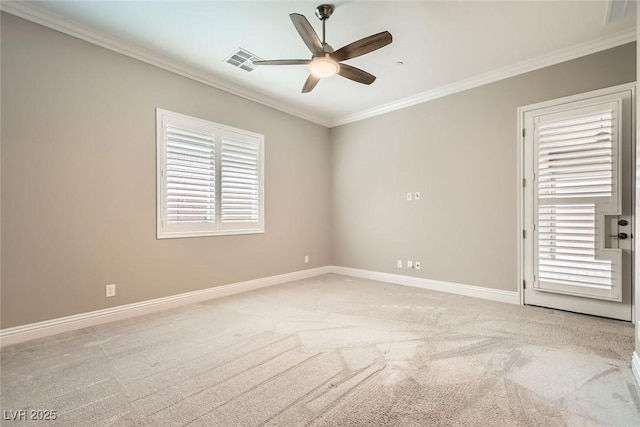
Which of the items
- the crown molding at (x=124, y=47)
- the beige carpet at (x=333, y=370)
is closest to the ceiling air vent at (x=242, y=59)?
the crown molding at (x=124, y=47)

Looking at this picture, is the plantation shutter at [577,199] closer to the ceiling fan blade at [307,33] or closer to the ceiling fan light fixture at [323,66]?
the ceiling fan light fixture at [323,66]

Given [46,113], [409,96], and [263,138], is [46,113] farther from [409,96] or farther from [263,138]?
[409,96]

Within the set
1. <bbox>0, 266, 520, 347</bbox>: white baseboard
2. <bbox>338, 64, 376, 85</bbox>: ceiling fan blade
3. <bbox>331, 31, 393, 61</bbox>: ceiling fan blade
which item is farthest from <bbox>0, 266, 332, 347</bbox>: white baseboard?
<bbox>331, 31, 393, 61</bbox>: ceiling fan blade

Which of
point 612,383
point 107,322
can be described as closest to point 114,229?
point 107,322

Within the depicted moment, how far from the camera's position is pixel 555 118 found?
3.47m

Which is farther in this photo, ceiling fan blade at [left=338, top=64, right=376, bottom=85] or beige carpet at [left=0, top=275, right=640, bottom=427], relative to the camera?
ceiling fan blade at [left=338, top=64, right=376, bottom=85]

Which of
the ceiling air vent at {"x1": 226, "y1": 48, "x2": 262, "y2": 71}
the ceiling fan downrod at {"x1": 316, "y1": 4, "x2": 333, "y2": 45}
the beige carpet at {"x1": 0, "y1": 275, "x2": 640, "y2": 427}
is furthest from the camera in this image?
the ceiling air vent at {"x1": 226, "y1": 48, "x2": 262, "y2": 71}

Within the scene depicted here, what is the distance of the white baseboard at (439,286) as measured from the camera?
3.85 metres

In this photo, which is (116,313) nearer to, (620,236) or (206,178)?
(206,178)

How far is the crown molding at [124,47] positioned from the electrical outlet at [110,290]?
2545 millimetres

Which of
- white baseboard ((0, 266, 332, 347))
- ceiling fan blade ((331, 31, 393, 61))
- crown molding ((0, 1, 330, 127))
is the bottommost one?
white baseboard ((0, 266, 332, 347))

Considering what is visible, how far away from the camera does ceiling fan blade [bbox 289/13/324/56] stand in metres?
2.26

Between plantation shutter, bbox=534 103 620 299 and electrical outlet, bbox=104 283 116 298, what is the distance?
4.85m

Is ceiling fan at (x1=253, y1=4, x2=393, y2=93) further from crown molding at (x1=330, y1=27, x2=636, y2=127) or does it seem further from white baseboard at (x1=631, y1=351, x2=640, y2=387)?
white baseboard at (x1=631, y1=351, x2=640, y2=387)
